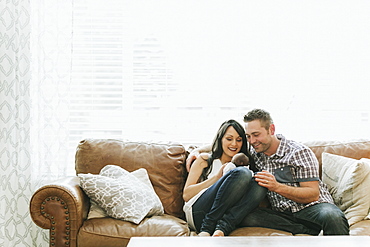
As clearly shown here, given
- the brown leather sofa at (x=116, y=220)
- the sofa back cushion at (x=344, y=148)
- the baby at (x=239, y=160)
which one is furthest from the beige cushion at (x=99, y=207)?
the sofa back cushion at (x=344, y=148)

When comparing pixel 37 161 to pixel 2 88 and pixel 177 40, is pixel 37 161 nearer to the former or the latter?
pixel 2 88

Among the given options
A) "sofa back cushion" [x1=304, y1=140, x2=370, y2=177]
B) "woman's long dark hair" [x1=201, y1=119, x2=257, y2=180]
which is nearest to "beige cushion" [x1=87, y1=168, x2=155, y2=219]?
"woman's long dark hair" [x1=201, y1=119, x2=257, y2=180]

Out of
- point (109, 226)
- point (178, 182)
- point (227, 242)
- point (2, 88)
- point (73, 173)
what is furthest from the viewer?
point (73, 173)

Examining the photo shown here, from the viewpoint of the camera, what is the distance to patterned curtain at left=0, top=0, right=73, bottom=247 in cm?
324

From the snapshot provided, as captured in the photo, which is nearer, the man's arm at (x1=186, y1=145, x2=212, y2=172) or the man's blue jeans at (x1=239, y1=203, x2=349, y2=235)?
the man's blue jeans at (x1=239, y1=203, x2=349, y2=235)

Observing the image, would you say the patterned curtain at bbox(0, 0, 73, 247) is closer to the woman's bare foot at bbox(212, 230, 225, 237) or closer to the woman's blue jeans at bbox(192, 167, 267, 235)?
the woman's blue jeans at bbox(192, 167, 267, 235)

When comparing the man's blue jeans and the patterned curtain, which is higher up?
the patterned curtain

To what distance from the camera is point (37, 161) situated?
3.31m

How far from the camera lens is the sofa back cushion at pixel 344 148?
305 centimetres

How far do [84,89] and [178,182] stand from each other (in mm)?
1216

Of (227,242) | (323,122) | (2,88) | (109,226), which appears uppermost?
(2,88)

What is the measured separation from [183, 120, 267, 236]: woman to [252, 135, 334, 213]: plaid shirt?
18 centimetres

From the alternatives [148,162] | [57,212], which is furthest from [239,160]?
[57,212]

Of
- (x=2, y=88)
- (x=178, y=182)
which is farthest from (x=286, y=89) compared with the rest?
(x=2, y=88)
